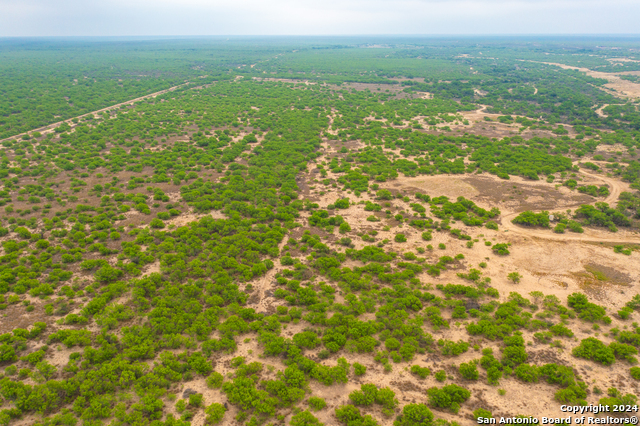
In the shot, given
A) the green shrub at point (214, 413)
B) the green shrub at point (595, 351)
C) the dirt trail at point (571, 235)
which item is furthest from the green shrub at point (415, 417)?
the dirt trail at point (571, 235)

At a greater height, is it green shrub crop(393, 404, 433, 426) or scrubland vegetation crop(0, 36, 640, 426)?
scrubland vegetation crop(0, 36, 640, 426)

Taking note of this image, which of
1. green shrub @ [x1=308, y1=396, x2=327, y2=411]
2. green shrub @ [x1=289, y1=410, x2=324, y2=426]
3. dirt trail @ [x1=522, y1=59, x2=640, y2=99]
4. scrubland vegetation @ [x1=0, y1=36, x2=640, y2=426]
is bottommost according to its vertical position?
green shrub @ [x1=308, y1=396, x2=327, y2=411]

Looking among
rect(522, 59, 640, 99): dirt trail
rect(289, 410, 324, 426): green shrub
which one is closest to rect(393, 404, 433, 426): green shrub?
rect(289, 410, 324, 426): green shrub

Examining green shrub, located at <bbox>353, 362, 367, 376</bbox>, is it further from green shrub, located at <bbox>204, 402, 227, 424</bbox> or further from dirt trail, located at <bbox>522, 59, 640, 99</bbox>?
dirt trail, located at <bbox>522, 59, 640, 99</bbox>

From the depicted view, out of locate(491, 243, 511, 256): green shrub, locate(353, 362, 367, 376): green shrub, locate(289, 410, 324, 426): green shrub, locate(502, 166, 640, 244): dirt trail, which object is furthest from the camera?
locate(502, 166, 640, 244): dirt trail

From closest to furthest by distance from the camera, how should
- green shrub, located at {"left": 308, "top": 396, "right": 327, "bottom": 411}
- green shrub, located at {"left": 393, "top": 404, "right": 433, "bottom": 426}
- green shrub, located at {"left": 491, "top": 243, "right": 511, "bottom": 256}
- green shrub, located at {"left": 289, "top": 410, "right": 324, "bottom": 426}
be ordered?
green shrub, located at {"left": 289, "top": 410, "right": 324, "bottom": 426} < green shrub, located at {"left": 393, "top": 404, "right": 433, "bottom": 426} < green shrub, located at {"left": 308, "top": 396, "right": 327, "bottom": 411} < green shrub, located at {"left": 491, "top": 243, "right": 511, "bottom": 256}

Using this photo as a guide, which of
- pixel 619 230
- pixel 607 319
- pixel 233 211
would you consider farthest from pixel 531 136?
pixel 233 211

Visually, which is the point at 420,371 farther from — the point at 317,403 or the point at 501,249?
the point at 501,249

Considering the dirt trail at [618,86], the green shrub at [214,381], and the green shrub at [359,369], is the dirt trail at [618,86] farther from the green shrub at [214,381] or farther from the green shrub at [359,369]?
the green shrub at [214,381]

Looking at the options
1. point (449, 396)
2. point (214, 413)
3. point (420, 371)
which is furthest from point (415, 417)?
point (214, 413)

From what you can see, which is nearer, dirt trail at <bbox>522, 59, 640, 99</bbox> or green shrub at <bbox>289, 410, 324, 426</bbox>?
green shrub at <bbox>289, 410, 324, 426</bbox>

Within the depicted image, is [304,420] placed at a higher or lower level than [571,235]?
lower
